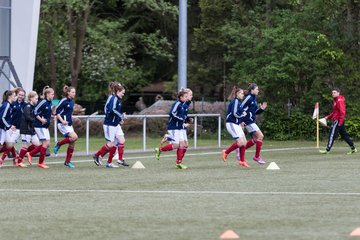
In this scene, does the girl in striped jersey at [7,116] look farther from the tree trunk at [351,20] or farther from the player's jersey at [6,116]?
the tree trunk at [351,20]

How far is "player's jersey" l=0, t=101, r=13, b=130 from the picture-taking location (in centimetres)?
2405

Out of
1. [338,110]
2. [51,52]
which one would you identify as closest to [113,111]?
[338,110]

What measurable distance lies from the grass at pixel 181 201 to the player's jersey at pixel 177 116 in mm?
949

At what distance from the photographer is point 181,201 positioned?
15852 mm

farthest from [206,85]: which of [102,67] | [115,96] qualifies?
[115,96]

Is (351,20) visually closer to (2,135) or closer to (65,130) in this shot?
(65,130)

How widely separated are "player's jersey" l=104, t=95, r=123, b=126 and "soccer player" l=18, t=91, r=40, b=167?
1.69 meters

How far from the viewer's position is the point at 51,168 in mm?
24000

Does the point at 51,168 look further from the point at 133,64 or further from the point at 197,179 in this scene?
the point at 133,64

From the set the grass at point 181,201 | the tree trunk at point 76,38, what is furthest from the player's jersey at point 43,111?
the tree trunk at point 76,38

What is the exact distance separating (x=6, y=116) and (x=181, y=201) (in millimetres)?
9136

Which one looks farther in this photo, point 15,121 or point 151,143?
point 151,143

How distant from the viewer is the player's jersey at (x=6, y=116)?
24047 mm

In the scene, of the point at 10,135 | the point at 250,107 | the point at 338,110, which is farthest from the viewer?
the point at 338,110
